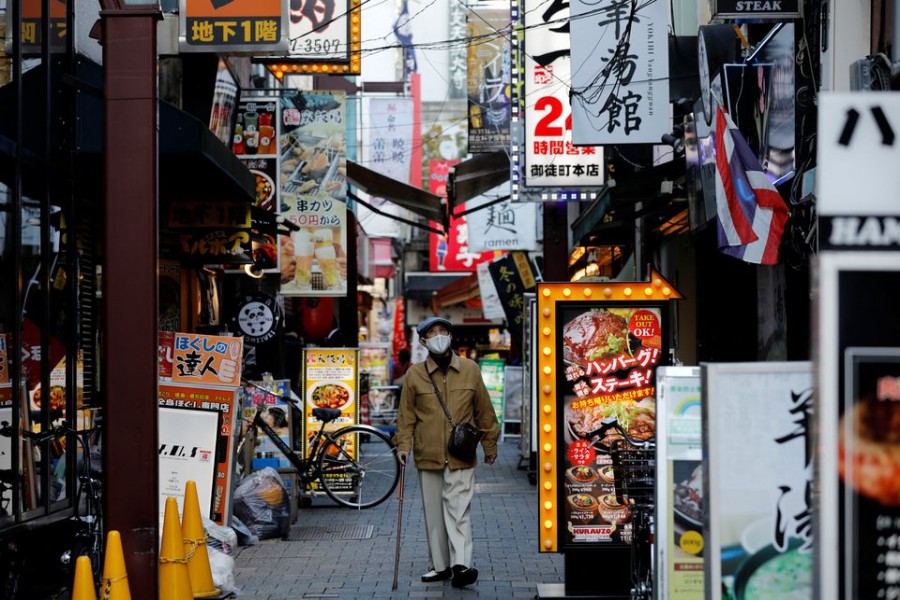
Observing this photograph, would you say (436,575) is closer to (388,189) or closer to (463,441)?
(463,441)

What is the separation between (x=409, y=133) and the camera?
3278 centimetres

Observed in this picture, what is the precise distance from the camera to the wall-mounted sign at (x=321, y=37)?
18.9 meters

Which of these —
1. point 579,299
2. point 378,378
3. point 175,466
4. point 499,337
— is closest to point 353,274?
point 378,378

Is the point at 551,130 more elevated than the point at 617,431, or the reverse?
the point at 551,130

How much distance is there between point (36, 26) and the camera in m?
8.95

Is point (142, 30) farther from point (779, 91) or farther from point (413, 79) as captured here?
point (413, 79)

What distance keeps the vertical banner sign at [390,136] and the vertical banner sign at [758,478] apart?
2764 cm

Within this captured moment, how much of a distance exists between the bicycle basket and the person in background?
2461mm

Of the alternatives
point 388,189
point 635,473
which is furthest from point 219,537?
point 388,189

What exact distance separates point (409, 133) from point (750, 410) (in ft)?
95.8

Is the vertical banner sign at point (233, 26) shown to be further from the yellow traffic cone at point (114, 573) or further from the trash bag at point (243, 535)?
the yellow traffic cone at point (114, 573)

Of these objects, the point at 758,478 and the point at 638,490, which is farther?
the point at 638,490

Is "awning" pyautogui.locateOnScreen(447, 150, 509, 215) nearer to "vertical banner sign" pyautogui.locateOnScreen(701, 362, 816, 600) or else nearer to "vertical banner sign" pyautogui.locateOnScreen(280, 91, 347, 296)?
"vertical banner sign" pyautogui.locateOnScreen(280, 91, 347, 296)

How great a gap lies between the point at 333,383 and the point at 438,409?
22.3 ft
